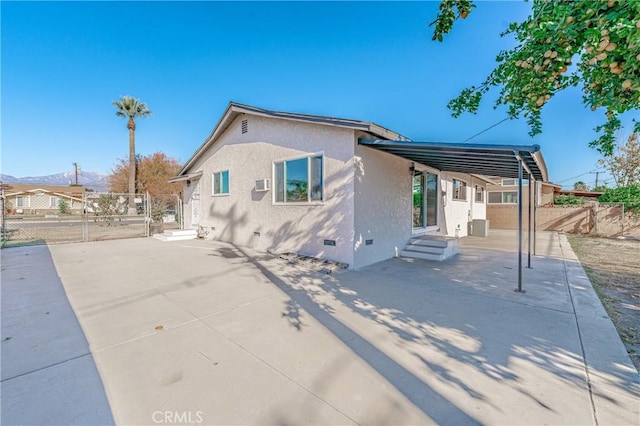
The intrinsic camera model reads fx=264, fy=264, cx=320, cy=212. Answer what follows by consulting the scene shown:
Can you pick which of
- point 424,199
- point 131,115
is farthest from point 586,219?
point 131,115

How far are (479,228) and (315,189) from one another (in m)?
11.1

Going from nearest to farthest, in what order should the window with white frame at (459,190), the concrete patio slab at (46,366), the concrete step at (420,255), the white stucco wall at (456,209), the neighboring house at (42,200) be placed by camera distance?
the concrete patio slab at (46,366) → the concrete step at (420,255) → the white stucco wall at (456,209) → the window with white frame at (459,190) → the neighboring house at (42,200)

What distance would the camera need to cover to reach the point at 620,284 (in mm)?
5391

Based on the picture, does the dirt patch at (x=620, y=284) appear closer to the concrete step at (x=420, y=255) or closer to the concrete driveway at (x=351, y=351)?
the concrete driveway at (x=351, y=351)

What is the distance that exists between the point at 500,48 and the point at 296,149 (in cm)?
505

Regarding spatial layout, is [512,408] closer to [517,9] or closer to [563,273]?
[563,273]

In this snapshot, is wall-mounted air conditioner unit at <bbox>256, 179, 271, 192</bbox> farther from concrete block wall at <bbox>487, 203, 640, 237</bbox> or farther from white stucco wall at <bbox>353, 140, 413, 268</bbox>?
concrete block wall at <bbox>487, 203, 640, 237</bbox>

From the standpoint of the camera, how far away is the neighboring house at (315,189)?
6.56 metres

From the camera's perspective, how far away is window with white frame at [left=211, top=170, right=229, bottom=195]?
433 inches

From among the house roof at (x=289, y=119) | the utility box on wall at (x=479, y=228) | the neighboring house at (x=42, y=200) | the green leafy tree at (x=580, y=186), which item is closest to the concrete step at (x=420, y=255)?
the house roof at (x=289, y=119)

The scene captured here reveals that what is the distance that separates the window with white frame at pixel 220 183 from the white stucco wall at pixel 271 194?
0.76 feet

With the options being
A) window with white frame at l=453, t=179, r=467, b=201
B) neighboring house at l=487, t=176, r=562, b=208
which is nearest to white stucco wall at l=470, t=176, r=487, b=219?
window with white frame at l=453, t=179, r=467, b=201

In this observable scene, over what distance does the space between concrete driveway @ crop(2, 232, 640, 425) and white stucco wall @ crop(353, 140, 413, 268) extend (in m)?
1.53

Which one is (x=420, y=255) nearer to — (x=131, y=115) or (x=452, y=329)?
(x=452, y=329)
